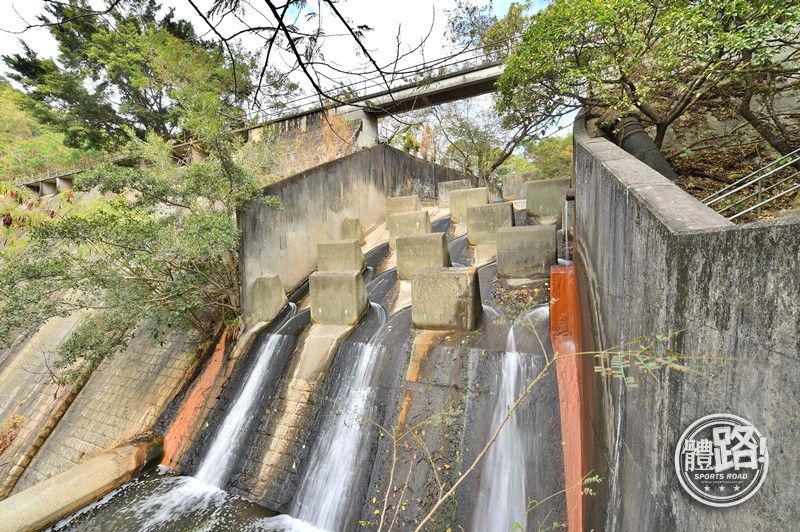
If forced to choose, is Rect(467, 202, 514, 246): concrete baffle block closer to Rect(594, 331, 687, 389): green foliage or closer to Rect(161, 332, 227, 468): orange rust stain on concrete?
Rect(594, 331, 687, 389): green foliage

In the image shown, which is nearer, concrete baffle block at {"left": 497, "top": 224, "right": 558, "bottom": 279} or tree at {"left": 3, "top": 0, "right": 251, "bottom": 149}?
concrete baffle block at {"left": 497, "top": 224, "right": 558, "bottom": 279}

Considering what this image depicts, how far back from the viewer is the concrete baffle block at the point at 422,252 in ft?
20.1

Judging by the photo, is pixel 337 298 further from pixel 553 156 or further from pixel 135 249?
pixel 553 156

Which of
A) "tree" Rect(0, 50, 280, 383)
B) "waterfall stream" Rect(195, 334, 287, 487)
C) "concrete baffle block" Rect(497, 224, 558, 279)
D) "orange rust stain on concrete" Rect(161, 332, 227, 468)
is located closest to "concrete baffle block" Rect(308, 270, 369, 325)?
"waterfall stream" Rect(195, 334, 287, 487)

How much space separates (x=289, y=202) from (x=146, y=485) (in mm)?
5130

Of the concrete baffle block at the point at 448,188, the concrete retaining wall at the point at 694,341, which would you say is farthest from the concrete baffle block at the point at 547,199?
the concrete retaining wall at the point at 694,341

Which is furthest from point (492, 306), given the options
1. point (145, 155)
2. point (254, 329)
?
point (145, 155)

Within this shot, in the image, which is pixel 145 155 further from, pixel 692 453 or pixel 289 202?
pixel 692 453

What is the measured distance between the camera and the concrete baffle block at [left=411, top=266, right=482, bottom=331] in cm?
479

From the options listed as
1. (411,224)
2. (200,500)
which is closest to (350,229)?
(411,224)

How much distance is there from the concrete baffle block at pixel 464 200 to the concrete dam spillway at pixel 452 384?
1.38 m

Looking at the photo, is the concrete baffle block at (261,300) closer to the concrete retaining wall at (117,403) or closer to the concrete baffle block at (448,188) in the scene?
the concrete retaining wall at (117,403)

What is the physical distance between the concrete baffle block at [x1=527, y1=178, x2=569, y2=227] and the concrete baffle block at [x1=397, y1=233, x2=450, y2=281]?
114 inches

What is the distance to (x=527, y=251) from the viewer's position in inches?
222
